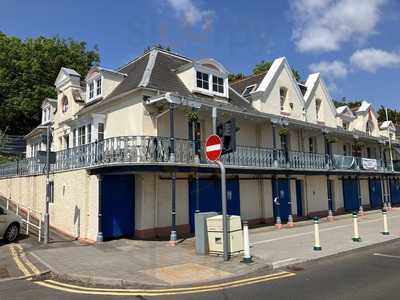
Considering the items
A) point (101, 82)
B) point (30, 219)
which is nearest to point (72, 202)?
point (30, 219)

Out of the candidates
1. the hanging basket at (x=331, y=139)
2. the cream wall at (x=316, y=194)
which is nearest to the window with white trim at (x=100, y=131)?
the cream wall at (x=316, y=194)

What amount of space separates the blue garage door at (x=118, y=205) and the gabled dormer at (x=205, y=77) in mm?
5625

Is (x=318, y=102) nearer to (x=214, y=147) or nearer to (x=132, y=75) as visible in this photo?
(x=132, y=75)

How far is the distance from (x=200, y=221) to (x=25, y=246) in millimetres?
6760

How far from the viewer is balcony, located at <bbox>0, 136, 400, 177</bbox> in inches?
564

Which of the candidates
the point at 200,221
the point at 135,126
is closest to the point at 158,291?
the point at 200,221

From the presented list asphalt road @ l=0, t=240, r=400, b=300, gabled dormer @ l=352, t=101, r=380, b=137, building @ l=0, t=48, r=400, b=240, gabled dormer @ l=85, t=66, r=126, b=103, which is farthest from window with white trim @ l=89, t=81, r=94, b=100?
gabled dormer @ l=352, t=101, r=380, b=137

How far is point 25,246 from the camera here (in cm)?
1362

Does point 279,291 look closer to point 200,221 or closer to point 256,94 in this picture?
point 200,221

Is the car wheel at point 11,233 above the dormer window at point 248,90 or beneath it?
beneath

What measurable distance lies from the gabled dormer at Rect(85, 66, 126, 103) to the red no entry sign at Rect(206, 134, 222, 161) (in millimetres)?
9806

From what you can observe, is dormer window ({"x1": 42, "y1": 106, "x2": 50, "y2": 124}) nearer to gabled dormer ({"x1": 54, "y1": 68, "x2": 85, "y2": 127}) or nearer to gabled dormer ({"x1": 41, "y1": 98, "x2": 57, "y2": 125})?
gabled dormer ({"x1": 41, "y1": 98, "x2": 57, "y2": 125})

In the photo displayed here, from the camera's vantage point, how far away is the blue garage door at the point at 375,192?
32.2 meters

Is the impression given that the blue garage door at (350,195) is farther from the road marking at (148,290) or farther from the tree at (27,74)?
the tree at (27,74)
